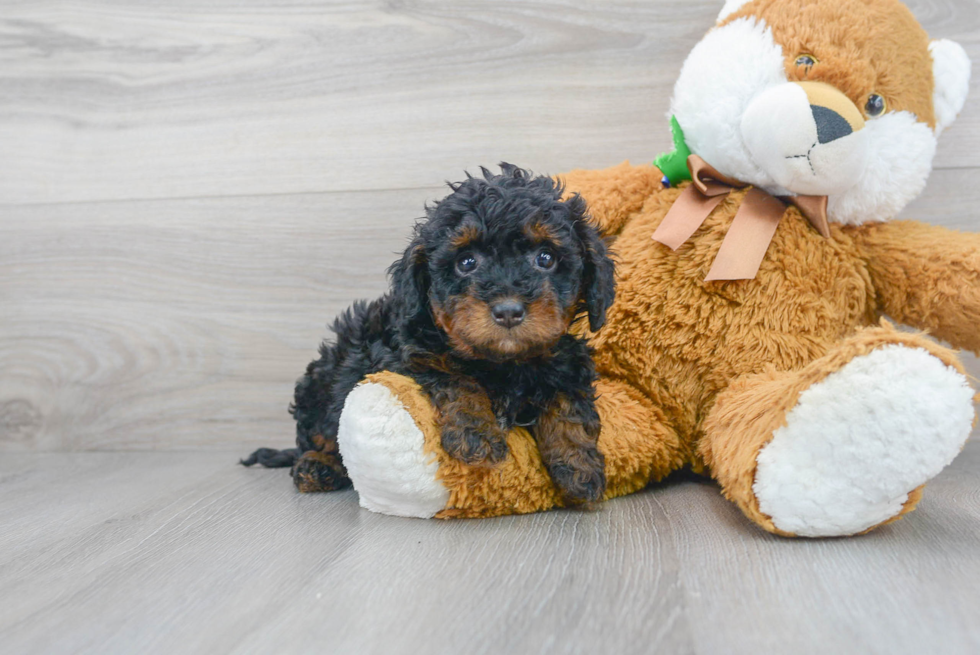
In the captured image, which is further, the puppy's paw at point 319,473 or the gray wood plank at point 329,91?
the gray wood plank at point 329,91

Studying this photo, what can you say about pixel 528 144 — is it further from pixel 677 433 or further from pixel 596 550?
pixel 596 550

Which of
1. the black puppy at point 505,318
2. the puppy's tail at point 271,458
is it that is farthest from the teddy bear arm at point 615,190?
the puppy's tail at point 271,458

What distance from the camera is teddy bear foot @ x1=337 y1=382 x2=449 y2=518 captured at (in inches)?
50.7

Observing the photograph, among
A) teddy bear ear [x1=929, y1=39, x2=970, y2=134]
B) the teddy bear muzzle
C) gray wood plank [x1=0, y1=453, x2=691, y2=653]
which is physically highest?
teddy bear ear [x1=929, y1=39, x2=970, y2=134]

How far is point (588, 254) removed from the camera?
1323mm

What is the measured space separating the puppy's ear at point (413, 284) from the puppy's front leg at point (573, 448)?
0.29 meters

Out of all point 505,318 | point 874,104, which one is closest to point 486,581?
point 505,318

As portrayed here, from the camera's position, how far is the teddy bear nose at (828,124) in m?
1.37

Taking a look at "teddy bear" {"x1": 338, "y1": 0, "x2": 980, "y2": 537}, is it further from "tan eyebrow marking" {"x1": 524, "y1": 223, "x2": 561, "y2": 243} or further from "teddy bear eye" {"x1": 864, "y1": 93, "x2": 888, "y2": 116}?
"tan eyebrow marking" {"x1": 524, "y1": 223, "x2": 561, "y2": 243}

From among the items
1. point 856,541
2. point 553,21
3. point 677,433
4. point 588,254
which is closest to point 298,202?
point 553,21

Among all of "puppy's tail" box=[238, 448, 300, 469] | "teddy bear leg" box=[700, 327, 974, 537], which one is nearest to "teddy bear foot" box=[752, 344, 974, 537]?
"teddy bear leg" box=[700, 327, 974, 537]

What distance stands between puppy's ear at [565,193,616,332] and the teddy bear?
0.74 feet

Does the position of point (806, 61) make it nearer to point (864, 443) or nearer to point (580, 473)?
point (864, 443)

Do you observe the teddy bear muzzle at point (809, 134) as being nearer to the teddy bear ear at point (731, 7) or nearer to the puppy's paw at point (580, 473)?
the teddy bear ear at point (731, 7)
